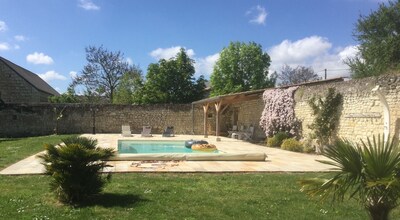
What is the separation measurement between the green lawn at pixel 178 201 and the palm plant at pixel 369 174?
1.90 metres

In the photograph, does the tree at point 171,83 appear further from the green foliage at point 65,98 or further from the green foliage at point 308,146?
the green foliage at point 308,146

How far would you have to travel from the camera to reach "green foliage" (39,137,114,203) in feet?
18.6

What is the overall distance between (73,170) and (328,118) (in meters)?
10.2

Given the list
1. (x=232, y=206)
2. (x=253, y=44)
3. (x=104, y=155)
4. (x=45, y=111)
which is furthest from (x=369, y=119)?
(x=253, y=44)

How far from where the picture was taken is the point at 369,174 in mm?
3297

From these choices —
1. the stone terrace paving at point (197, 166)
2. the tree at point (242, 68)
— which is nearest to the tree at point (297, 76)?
the tree at point (242, 68)

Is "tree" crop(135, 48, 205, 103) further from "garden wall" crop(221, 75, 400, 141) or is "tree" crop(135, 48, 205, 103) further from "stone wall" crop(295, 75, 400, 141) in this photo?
"stone wall" crop(295, 75, 400, 141)

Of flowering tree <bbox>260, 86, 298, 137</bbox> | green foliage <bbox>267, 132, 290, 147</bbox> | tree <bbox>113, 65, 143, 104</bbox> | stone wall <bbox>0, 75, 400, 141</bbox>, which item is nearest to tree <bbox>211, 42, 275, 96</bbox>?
tree <bbox>113, 65, 143, 104</bbox>

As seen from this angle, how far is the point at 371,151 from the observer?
3.33m

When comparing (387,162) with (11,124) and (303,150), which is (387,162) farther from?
(11,124)

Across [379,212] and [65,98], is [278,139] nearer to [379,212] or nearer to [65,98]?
[379,212]

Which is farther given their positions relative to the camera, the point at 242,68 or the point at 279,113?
the point at 242,68

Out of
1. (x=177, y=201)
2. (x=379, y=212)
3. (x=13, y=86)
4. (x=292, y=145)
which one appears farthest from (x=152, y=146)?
(x=13, y=86)

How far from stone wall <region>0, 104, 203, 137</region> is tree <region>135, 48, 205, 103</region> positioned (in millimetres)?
7332
